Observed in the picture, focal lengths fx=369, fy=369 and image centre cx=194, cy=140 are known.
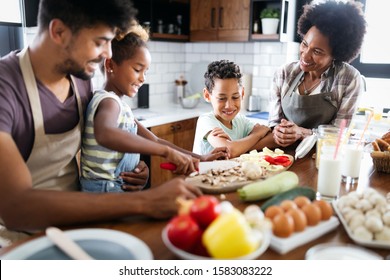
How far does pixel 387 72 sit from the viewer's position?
338cm

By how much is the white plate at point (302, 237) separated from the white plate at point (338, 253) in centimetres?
4

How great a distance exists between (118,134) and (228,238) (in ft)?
2.09

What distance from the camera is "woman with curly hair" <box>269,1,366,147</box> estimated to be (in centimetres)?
204

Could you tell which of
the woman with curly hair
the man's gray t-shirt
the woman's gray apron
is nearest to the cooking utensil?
the man's gray t-shirt

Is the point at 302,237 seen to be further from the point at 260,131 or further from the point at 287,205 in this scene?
the point at 260,131

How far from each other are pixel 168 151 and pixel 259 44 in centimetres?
275

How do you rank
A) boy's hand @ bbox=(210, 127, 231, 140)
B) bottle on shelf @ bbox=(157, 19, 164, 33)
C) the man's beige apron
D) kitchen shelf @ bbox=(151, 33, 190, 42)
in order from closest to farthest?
the man's beige apron → boy's hand @ bbox=(210, 127, 231, 140) → kitchen shelf @ bbox=(151, 33, 190, 42) → bottle on shelf @ bbox=(157, 19, 164, 33)

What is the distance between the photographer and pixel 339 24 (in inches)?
83.4

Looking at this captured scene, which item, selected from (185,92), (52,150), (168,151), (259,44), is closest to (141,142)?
(168,151)

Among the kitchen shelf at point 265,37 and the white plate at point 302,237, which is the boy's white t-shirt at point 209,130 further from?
the kitchen shelf at point 265,37

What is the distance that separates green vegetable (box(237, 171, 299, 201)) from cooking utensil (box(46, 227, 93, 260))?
0.50 metres

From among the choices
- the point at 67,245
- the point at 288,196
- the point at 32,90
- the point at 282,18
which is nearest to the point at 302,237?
the point at 288,196

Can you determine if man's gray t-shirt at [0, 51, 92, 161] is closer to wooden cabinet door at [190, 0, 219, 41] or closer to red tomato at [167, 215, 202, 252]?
red tomato at [167, 215, 202, 252]

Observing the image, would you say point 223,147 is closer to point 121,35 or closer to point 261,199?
point 261,199
